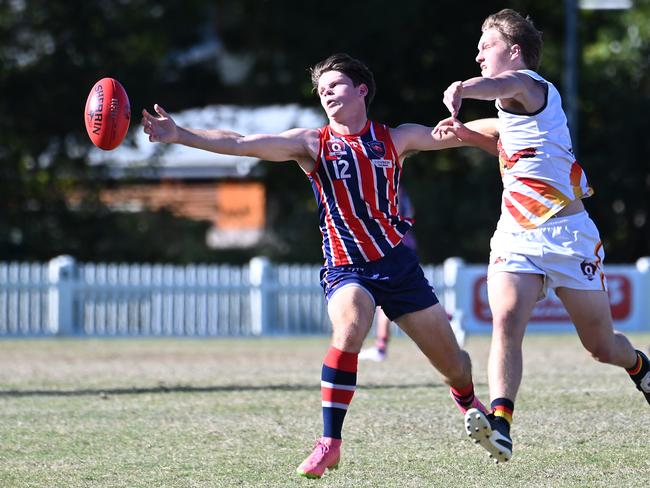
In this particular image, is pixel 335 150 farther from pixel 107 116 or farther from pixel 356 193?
pixel 107 116

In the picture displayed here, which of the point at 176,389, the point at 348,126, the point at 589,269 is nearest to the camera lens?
the point at 589,269

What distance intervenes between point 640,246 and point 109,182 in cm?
1076

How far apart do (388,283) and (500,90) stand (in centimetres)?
118

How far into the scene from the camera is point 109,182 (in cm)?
2309

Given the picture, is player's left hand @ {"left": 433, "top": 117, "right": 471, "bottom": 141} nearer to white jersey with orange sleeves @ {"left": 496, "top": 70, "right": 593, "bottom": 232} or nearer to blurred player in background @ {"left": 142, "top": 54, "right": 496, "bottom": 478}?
blurred player in background @ {"left": 142, "top": 54, "right": 496, "bottom": 478}

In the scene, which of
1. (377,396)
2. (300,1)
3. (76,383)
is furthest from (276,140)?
(300,1)

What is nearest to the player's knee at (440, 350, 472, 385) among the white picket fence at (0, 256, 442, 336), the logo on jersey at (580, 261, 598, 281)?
the logo on jersey at (580, 261, 598, 281)

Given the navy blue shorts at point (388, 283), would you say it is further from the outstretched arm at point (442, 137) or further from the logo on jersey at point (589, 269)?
the logo on jersey at point (589, 269)

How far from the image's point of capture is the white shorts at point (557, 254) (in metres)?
5.88

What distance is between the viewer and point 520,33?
5.97 metres

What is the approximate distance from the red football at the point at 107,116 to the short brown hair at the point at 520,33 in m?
1.99

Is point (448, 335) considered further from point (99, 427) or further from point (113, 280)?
point (113, 280)

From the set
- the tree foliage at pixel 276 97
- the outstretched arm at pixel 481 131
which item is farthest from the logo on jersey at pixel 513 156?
the tree foliage at pixel 276 97

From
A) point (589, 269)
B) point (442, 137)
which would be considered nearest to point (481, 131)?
point (442, 137)
